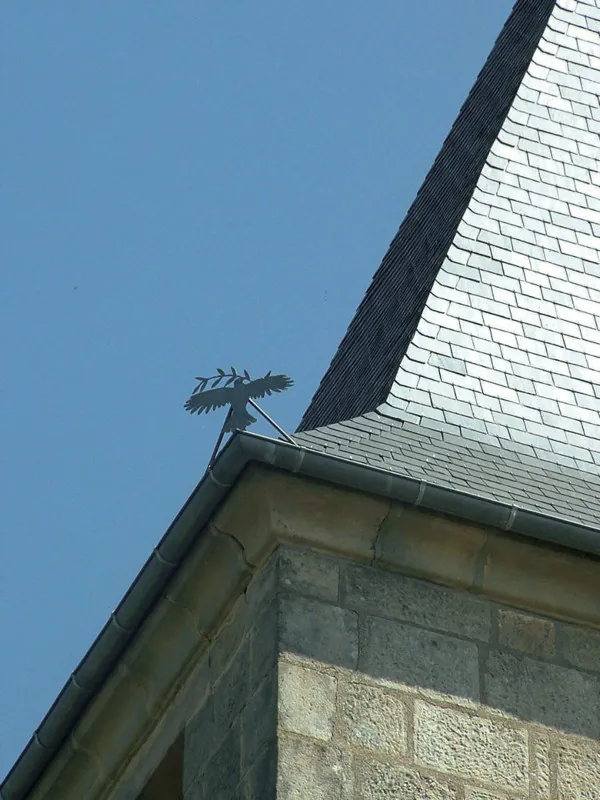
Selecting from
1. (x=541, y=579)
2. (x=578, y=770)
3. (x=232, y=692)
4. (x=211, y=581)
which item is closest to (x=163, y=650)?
(x=211, y=581)

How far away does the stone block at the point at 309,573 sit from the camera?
6.64 m

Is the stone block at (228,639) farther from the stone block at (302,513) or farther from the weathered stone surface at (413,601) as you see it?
the weathered stone surface at (413,601)

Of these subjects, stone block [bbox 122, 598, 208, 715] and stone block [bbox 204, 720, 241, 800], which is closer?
stone block [bbox 204, 720, 241, 800]

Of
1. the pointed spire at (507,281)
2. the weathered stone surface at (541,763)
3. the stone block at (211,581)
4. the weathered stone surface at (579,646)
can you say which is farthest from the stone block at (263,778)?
the pointed spire at (507,281)

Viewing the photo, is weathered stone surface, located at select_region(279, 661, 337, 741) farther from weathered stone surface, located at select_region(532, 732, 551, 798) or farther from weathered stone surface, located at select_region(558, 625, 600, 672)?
weathered stone surface, located at select_region(558, 625, 600, 672)

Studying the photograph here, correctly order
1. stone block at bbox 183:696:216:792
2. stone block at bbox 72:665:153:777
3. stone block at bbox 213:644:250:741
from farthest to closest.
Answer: stone block at bbox 72:665:153:777 → stone block at bbox 183:696:216:792 → stone block at bbox 213:644:250:741

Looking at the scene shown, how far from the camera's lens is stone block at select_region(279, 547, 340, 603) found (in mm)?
6641

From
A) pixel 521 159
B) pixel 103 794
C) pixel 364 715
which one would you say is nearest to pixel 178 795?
pixel 103 794

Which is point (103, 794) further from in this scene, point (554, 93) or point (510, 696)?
point (554, 93)

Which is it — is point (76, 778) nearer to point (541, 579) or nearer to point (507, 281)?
point (541, 579)

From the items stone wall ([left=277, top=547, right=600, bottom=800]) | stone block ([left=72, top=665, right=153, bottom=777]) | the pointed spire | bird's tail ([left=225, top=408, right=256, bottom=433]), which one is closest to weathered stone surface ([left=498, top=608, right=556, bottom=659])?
stone wall ([left=277, top=547, right=600, bottom=800])

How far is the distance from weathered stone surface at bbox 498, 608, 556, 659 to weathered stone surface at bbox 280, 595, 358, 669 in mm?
506

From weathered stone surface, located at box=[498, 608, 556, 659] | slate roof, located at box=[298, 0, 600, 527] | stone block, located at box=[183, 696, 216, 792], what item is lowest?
stone block, located at box=[183, 696, 216, 792]

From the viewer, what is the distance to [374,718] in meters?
6.43
